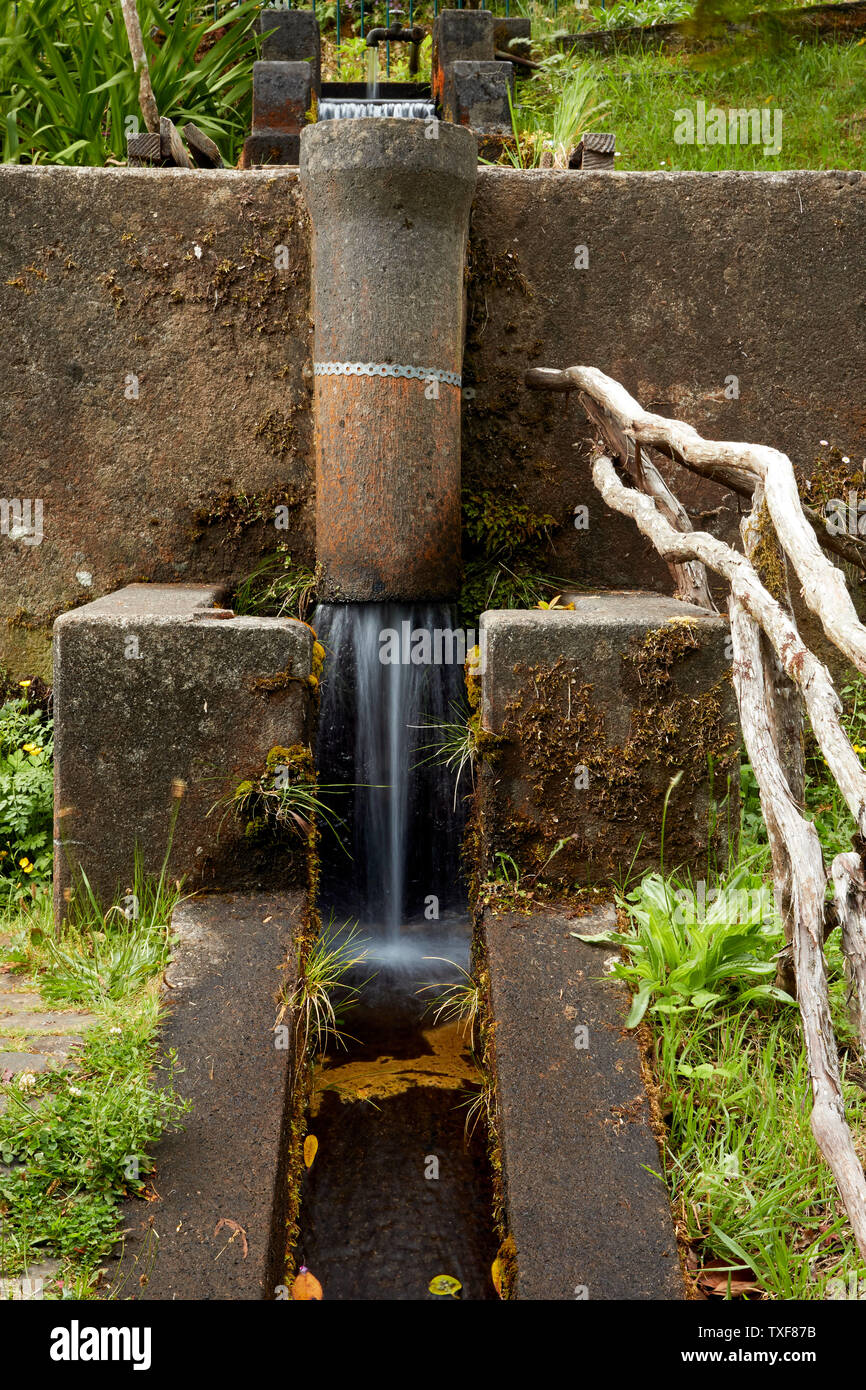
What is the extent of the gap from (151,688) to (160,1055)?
41.8 inches

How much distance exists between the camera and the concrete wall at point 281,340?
4328mm

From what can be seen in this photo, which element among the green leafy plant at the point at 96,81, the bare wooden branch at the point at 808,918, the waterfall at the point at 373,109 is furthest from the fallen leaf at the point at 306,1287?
the waterfall at the point at 373,109

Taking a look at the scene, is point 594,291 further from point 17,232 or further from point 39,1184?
point 39,1184

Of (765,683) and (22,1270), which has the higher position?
(765,683)

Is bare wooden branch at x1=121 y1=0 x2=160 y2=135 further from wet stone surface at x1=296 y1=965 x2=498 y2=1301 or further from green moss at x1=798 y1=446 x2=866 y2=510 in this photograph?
wet stone surface at x1=296 y1=965 x2=498 y2=1301

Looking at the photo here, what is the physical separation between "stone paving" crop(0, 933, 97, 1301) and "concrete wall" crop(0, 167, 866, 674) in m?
1.85

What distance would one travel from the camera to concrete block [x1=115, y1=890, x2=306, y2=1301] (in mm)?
2166

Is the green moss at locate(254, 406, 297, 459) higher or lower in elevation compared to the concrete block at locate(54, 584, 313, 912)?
higher

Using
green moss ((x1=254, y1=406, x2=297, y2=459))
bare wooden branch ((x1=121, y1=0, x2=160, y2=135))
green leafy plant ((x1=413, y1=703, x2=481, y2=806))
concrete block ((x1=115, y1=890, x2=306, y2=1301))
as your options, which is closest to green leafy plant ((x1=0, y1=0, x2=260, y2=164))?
bare wooden branch ((x1=121, y1=0, x2=160, y2=135))

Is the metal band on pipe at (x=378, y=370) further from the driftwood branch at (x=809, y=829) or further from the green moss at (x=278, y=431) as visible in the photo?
the driftwood branch at (x=809, y=829)

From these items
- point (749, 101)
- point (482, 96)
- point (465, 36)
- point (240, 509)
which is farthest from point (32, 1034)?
point (749, 101)

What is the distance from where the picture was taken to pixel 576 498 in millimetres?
4594

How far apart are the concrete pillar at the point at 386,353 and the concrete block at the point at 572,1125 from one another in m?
1.56
